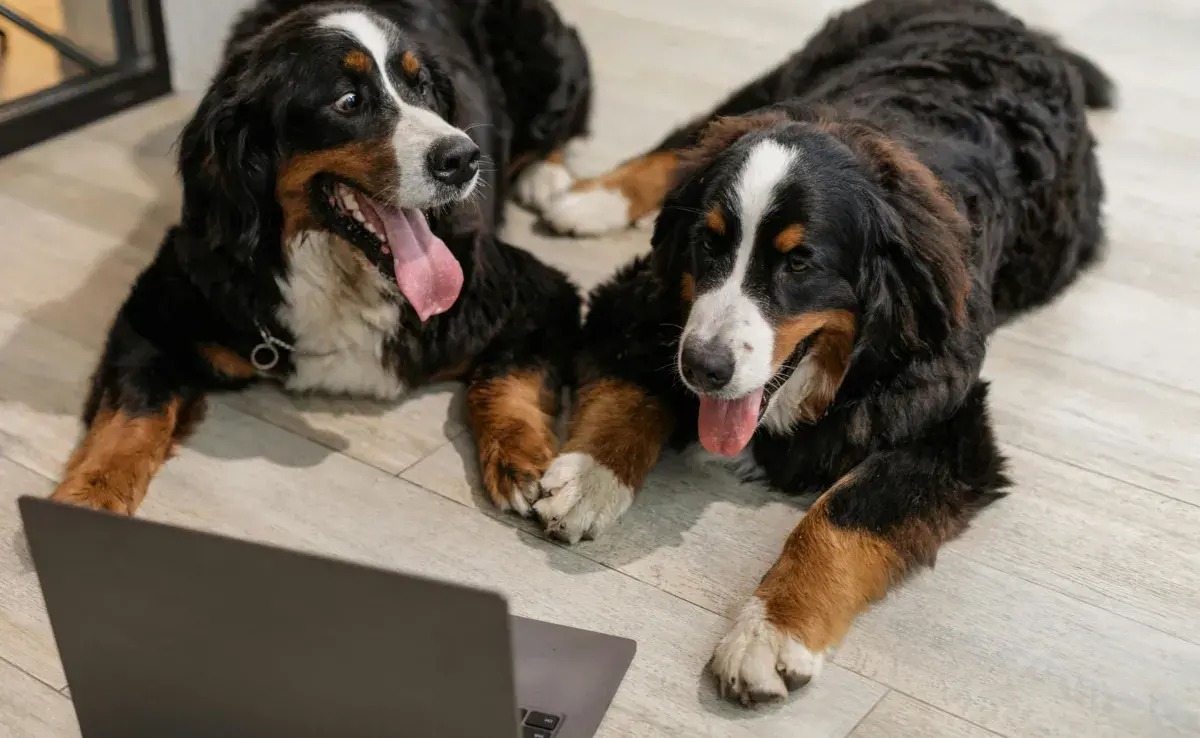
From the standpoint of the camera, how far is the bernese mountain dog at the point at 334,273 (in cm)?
236

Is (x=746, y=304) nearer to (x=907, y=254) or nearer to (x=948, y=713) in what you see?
(x=907, y=254)

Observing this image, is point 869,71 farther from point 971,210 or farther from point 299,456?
point 299,456

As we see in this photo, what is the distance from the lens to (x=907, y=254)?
2.21 metres

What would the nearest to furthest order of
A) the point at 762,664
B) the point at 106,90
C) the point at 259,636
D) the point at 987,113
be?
the point at 259,636 → the point at 762,664 → the point at 987,113 → the point at 106,90

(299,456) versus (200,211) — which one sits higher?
(200,211)

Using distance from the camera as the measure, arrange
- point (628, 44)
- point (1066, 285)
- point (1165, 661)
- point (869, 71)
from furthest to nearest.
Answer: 1. point (628, 44)
2. point (1066, 285)
3. point (869, 71)
4. point (1165, 661)

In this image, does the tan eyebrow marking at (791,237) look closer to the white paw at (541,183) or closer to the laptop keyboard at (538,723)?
the laptop keyboard at (538,723)

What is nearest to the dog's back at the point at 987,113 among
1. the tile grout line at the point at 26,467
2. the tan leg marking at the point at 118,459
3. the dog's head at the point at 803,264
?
the dog's head at the point at 803,264

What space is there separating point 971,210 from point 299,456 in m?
1.46

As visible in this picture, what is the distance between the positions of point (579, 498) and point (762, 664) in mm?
498

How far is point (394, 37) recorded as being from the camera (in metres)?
2.47

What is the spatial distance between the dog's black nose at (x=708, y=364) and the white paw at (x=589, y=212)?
1.28 m

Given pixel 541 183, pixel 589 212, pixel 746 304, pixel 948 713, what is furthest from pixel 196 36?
pixel 948 713

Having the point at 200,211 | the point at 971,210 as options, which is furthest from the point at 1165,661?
the point at 200,211
